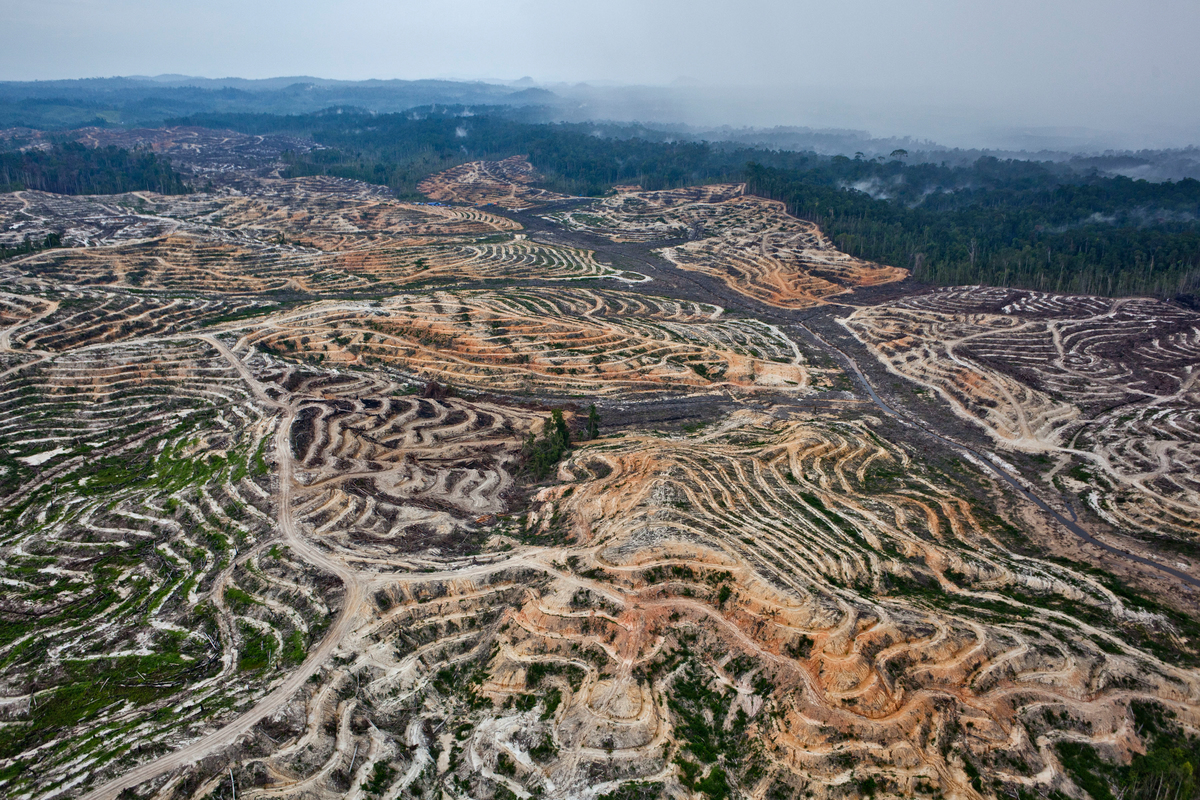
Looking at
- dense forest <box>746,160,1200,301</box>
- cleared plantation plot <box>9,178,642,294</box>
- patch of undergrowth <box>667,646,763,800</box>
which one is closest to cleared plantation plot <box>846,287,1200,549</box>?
dense forest <box>746,160,1200,301</box>

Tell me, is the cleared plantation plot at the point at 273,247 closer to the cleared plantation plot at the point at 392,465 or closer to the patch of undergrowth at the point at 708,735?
the cleared plantation plot at the point at 392,465

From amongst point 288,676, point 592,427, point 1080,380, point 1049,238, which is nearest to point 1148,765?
point 288,676

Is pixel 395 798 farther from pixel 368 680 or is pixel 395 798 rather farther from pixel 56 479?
pixel 56 479

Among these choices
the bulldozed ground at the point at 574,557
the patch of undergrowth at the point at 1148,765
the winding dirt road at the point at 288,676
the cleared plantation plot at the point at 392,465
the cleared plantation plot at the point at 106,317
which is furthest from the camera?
the cleared plantation plot at the point at 106,317

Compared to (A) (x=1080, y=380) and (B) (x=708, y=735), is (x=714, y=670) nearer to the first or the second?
(B) (x=708, y=735)

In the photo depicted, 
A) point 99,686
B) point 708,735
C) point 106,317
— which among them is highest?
point 106,317

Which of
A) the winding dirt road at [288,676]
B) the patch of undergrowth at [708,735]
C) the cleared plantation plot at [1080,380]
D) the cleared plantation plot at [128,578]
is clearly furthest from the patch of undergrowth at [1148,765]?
the cleared plantation plot at [128,578]
